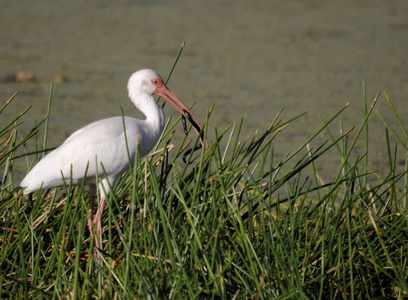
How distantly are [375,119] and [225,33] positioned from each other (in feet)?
5.84

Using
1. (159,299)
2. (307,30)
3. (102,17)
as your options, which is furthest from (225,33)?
(159,299)

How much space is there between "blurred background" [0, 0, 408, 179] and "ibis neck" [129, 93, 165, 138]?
3.96 ft

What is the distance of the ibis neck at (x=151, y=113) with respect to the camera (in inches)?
89.0

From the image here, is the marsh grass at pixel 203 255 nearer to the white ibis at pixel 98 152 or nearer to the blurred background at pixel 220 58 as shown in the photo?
the white ibis at pixel 98 152

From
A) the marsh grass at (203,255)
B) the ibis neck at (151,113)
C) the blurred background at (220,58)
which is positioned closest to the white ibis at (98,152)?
the ibis neck at (151,113)

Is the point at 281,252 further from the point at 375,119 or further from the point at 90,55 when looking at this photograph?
the point at 90,55

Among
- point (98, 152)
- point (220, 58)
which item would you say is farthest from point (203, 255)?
point (220, 58)

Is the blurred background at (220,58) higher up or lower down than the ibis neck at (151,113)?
lower down

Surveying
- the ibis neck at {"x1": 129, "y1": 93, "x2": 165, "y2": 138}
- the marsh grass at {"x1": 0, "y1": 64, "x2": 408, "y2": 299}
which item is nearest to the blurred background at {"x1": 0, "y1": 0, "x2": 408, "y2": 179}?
the ibis neck at {"x1": 129, "y1": 93, "x2": 165, "y2": 138}

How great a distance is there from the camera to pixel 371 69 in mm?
4809

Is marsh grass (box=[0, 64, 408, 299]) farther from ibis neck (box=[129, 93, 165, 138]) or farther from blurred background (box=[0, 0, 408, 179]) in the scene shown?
blurred background (box=[0, 0, 408, 179])

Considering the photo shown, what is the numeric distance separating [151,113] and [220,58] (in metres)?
2.70

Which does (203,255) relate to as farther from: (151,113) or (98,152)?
(151,113)

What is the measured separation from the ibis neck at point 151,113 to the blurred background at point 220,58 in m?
1.21
